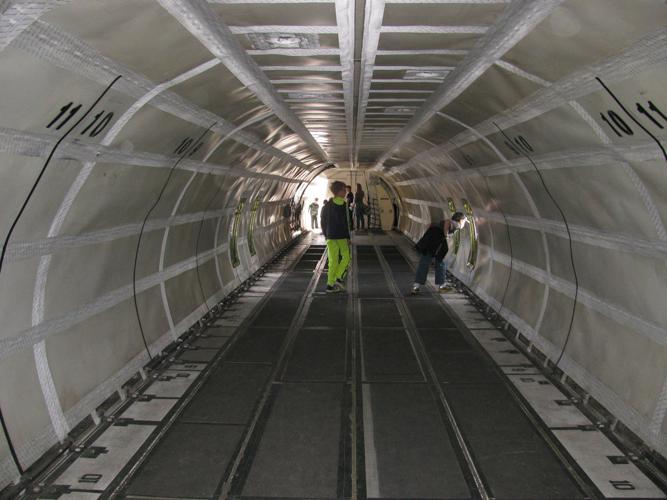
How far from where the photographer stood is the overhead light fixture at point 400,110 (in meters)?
8.11

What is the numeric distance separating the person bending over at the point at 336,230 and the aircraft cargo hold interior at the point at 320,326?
2.85m

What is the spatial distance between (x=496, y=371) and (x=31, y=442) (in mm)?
5001

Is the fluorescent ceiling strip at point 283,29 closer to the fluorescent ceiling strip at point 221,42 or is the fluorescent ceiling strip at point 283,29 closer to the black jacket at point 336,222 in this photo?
the fluorescent ceiling strip at point 221,42

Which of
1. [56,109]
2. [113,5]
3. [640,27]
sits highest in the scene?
[113,5]

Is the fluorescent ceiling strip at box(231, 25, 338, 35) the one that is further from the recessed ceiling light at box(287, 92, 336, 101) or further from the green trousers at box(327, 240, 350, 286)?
the green trousers at box(327, 240, 350, 286)

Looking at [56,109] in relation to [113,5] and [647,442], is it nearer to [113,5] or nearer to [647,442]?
[113,5]

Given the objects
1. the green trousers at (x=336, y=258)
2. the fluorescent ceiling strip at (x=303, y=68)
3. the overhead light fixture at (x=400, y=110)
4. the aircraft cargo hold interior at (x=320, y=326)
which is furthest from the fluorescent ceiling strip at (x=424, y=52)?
the green trousers at (x=336, y=258)

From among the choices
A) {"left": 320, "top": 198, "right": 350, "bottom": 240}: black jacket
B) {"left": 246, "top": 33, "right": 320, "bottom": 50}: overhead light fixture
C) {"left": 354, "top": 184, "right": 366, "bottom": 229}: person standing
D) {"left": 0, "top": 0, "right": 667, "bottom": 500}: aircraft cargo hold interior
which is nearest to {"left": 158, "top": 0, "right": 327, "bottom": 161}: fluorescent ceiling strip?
{"left": 0, "top": 0, "right": 667, "bottom": 500}: aircraft cargo hold interior

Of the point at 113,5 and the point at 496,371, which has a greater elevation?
the point at 113,5

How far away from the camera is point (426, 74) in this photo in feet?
19.4

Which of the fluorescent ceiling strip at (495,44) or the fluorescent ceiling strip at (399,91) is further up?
the fluorescent ceiling strip at (399,91)

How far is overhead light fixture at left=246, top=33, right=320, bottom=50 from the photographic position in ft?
15.0

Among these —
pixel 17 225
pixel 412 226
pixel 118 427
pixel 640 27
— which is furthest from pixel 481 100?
pixel 412 226

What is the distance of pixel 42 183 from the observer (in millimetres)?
4188
